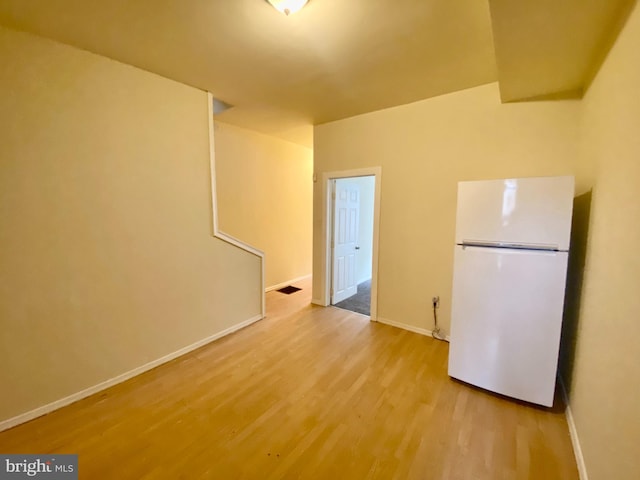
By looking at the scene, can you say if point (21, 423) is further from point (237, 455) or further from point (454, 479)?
point (454, 479)

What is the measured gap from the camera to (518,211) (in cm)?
177

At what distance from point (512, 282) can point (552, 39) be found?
144 cm

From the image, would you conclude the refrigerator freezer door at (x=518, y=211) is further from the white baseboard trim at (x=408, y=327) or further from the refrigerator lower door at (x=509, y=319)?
the white baseboard trim at (x=408, y=327)

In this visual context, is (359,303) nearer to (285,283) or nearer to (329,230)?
(329,230)

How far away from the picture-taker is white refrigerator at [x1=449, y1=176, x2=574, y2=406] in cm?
170

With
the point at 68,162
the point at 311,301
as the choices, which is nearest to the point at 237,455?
the point at 68,162

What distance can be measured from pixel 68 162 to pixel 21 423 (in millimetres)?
1728

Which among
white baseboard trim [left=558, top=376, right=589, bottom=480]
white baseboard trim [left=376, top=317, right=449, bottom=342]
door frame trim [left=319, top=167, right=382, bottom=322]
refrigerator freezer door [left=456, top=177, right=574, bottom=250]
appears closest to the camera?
white baseboard trim [left=558, top=376, right=589, bottom=480]

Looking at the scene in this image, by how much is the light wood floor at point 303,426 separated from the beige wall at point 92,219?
34 cm

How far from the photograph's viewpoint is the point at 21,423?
67.0 inches

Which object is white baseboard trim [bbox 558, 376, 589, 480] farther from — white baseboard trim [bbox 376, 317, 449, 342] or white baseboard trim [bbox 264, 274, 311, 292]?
white baseboard trim [bbox 264, 274, 311, 292]
